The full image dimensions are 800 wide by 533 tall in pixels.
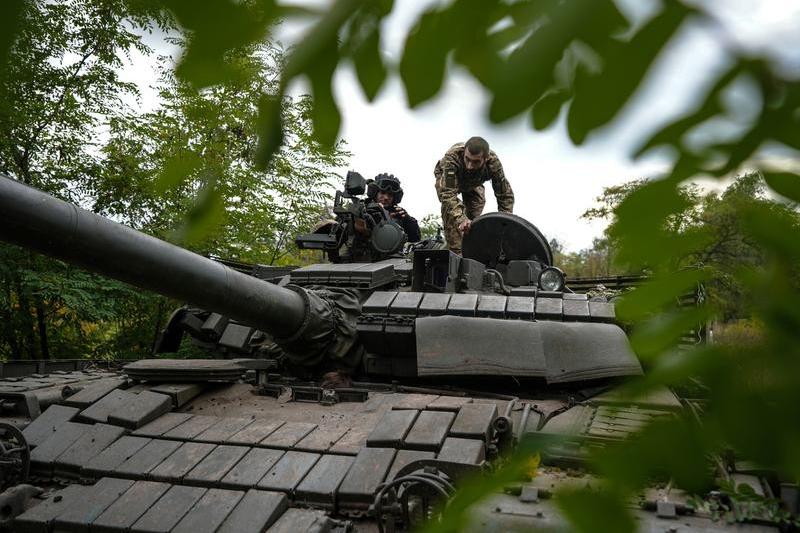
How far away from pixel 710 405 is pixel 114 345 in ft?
47.3

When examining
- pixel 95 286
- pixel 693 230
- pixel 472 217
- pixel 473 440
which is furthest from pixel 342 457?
pixel 95 286

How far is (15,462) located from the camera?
15.7ft

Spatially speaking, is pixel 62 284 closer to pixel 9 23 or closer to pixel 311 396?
pixel 311 396

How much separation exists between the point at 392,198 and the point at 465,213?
919 mm

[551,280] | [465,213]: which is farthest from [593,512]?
[465,213]

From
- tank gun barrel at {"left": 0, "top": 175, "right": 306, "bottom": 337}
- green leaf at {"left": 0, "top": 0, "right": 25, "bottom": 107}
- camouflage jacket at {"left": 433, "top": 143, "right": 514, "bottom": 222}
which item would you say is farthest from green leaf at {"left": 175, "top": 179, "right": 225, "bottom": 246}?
camouflage jacket at {"left": 433, "top": 143, "right": 514, "bottom": 222}

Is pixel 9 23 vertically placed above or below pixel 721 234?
above

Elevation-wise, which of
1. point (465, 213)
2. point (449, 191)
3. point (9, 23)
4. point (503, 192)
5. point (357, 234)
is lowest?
point (9, 23)

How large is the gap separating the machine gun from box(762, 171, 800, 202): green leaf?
678 cm

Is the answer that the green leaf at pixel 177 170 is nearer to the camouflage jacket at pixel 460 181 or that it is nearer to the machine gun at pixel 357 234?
the machine gun at pixel 357 234

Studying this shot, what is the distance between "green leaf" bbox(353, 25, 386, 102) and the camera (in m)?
1.26

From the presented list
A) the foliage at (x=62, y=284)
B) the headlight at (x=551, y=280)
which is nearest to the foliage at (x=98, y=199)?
the foliage at (x=62, y=284)

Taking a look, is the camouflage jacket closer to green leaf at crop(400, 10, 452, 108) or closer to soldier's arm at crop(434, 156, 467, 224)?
soldier's arm at crop(434, 156, 467, 224)

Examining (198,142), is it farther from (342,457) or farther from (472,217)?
(472,217)
